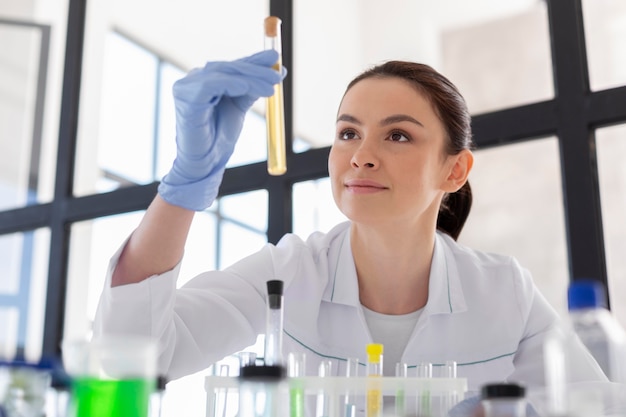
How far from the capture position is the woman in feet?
5.38

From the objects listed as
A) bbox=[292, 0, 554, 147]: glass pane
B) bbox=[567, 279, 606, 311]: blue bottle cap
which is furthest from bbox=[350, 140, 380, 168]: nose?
bbox=[567, 279, 606, 311]: blue bottle cap

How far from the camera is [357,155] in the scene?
5.78ft

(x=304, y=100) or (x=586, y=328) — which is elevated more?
(x=304, y=100)

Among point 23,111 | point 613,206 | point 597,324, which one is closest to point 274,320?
point 597,324

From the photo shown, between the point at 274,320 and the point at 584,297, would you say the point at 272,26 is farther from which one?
the point at 584,297

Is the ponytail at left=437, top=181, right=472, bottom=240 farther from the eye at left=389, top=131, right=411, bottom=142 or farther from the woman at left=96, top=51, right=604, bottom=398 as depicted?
the eye at left=389, top=131, right=411, bottom=142

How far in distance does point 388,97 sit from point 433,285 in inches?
18.0

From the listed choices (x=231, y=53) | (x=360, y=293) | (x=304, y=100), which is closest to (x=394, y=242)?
(x=360, y=293)

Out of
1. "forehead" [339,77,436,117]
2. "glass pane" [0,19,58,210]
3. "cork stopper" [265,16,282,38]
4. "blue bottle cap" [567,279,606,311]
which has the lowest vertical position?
"blue bottle cap" [567,279,606,311]

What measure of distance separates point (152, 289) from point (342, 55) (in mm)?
2895

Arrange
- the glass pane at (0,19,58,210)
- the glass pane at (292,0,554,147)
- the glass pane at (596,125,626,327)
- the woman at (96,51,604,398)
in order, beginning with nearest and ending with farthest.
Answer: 1. the woman at (96,51,604,398)
2. the glass pane at (596,125,626,327)
3. the glass pane at (292,0,554,147)
4. the glass pane at (0,19,58,210)

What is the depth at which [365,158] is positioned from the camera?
175 cm

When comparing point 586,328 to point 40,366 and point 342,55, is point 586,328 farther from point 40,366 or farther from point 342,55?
point 342,55

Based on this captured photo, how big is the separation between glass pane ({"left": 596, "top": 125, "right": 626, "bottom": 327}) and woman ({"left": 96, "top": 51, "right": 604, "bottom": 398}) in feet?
1.24
